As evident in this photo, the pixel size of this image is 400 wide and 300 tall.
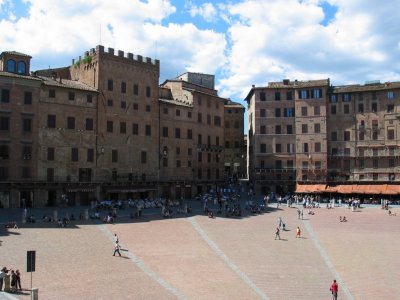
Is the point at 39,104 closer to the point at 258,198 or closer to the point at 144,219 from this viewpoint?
the point at 144,219

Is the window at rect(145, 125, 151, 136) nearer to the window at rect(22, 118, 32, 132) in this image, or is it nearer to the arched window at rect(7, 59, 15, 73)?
the window at rect(22, 118, 32, 132)

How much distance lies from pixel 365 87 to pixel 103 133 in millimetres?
42340

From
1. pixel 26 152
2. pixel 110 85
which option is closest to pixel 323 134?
pixel 110 85

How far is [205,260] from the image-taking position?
34.9m

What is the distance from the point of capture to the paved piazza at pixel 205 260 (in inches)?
1105

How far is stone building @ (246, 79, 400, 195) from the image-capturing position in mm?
74375

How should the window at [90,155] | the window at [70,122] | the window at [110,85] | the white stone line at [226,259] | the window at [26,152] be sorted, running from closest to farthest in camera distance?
the white stone line at [226,259]
the window at [26,152]
the window at [70,122]
the window at [90,155]
the window at [110,85]

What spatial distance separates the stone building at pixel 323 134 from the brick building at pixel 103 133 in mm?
7739

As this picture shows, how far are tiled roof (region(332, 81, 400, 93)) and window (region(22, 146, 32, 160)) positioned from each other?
48104mm

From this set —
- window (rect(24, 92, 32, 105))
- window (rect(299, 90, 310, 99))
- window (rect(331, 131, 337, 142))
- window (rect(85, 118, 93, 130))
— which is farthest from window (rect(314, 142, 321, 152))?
window (rect(24, 92, 32, 105))

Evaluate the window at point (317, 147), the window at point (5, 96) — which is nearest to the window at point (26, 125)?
the window at point (5, 96)

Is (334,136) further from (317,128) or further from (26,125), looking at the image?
(26,125)

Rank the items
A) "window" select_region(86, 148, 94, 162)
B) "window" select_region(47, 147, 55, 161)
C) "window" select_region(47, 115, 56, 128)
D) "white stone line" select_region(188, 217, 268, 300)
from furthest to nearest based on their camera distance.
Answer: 1. "window" select_region(86, 148, 94, 162)
2. "window" select_region(47, 115, 56, 128)
3. "window" select_region(47, 147, 55, 161)
4. "white stone line" select_region(188, 217, 268, 300)

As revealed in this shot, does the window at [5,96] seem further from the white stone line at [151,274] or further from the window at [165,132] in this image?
the white stone line at [151,274]
